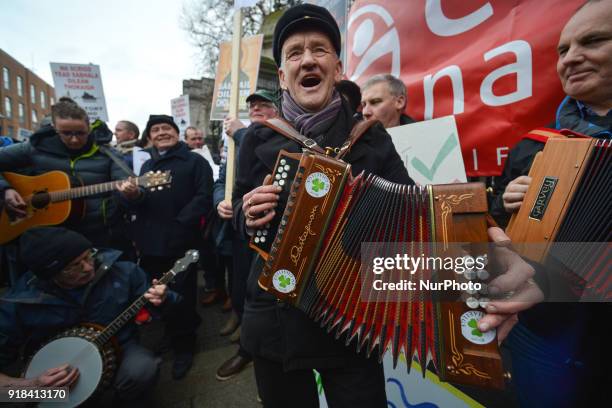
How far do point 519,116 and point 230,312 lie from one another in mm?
3797

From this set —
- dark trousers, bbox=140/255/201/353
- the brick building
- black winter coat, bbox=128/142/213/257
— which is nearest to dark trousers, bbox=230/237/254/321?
dark trousers, bbox=140/255/201/353

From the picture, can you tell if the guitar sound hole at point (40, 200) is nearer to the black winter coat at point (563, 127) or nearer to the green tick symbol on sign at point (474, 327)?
the green tick symbol on sign at point (474, 327)

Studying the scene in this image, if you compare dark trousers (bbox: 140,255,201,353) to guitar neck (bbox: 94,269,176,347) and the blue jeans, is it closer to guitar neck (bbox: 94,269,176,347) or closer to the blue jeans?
guitar neck (bbox: 94,269,176,347)

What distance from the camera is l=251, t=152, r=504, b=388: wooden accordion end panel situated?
0.95m

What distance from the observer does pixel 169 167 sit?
3.14m

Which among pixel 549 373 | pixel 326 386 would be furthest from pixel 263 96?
pixel 549 373

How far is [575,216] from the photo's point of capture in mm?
992

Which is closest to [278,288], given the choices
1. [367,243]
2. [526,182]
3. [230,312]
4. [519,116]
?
[367,243]

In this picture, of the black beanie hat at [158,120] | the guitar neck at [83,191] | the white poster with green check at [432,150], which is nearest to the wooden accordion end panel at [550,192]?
the white poster with green check at [432,150]

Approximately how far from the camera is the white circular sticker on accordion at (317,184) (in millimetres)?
1073

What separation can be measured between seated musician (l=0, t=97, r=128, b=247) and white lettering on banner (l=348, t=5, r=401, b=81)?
9.27 ft

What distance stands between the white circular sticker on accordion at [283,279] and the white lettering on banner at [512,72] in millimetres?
1946

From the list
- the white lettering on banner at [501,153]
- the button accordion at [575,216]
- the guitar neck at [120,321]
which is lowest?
the guitar neck at [120,321]

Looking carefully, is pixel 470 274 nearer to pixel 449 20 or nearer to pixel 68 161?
pixel 449 20
